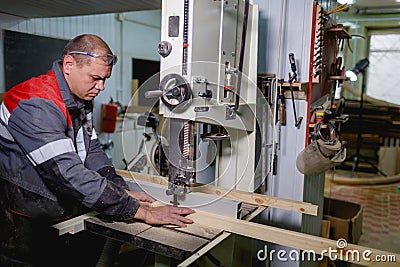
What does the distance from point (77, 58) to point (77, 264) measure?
0.98 m

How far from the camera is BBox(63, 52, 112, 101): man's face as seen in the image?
1.34 m

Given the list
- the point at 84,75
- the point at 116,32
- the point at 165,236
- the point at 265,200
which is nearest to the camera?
the point at 165,236

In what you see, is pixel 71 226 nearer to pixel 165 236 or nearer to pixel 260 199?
pixel 165 236

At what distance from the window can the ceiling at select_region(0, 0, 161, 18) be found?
419 centimetres

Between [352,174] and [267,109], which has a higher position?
[267,109]

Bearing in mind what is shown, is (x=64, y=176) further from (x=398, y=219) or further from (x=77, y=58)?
(x=398, y=219)

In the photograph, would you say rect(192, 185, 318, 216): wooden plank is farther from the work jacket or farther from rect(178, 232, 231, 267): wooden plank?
the work jacket

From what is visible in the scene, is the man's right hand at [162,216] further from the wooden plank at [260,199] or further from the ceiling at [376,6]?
the ceiling at [376,6]

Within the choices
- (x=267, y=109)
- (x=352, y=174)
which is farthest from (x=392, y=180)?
(x=267, y=109)

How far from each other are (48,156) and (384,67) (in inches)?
212

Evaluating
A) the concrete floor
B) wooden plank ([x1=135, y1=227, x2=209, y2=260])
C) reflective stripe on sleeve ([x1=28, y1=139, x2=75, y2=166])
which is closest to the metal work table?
A: wooden plank ([x1=135, y1=227, x2=209, y2=260])

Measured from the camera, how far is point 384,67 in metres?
5.40

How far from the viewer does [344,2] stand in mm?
1791

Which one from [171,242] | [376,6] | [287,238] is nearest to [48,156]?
[171,242]
